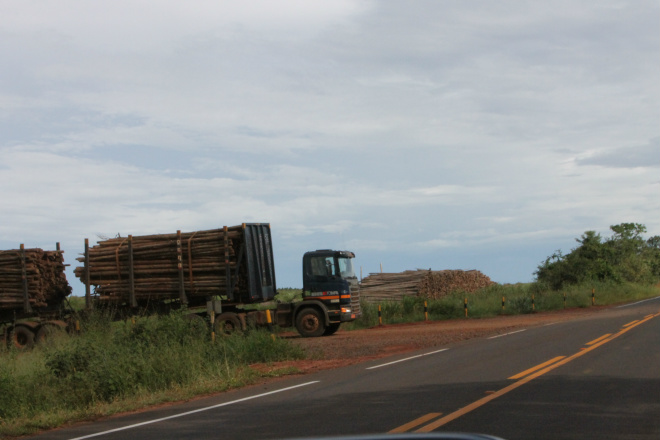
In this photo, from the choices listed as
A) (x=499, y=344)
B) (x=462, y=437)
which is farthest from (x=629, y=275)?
(x=462, y=437)

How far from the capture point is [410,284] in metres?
40.0

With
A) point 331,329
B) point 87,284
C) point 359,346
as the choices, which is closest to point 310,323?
point 331,329

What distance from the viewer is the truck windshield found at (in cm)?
2577

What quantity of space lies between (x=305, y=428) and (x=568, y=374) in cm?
579

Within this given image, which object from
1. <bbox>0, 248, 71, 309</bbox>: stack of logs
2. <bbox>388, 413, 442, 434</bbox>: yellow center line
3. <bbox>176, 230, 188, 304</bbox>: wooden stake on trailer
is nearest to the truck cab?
<bbox>176, 230, 188, 304</bbox>: wooden stake on trailer

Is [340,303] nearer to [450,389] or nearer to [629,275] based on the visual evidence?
[450,389]

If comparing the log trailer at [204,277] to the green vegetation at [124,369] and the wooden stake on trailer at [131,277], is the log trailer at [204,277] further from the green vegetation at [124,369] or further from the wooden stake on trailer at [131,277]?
the green vegetation at [124,369]

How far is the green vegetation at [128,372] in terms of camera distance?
38.5 ft

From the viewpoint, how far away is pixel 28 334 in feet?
82.0

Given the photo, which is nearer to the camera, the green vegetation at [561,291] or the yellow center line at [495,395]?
the yellow center line at [495,395]

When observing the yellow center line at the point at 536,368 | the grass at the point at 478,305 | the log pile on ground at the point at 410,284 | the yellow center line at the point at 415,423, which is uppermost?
the log pile on ground at the point at 410,284

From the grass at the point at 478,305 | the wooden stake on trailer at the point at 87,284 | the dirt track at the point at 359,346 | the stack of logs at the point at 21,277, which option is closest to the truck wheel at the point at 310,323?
the dirt track at the point at 359,346

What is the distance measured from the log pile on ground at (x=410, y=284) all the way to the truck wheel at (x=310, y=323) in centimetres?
1495

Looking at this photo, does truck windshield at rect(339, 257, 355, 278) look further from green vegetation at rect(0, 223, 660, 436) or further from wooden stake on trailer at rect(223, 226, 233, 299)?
green vegetation at rect(0, 223, 660, 436)
